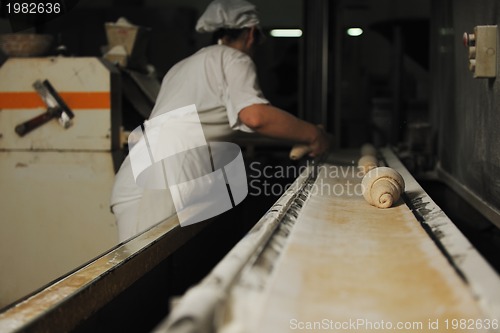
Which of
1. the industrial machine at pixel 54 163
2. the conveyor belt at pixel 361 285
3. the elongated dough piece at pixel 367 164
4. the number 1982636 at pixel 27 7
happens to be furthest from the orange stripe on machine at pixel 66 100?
the conveyor belt at pixel 361 285

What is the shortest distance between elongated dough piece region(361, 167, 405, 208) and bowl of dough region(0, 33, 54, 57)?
2179 millimetres

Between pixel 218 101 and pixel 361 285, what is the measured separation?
1455 millimetres

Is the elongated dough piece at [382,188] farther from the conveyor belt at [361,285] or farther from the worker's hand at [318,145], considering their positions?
the worker's hand at [318,145]

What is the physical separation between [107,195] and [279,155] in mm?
1218

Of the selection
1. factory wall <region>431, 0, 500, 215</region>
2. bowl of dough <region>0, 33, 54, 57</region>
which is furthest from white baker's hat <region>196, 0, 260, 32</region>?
bowl of dough <region>0, 33, 54, 57</region>

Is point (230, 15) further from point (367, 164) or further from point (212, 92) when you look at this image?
point (367, 164)

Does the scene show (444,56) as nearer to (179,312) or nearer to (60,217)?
(60,217)

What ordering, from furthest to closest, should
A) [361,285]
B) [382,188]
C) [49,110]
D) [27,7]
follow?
[27,7]
[49,110]
[382,188]
[361,285]

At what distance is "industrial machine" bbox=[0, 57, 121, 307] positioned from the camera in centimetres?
296

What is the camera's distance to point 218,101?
7.23 feet

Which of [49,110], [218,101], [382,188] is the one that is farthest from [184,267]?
[49,110]

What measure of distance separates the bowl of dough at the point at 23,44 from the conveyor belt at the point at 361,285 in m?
2.34

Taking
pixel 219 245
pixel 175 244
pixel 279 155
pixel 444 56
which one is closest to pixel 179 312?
pixel 175 244

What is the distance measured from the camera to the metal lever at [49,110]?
2.96m
